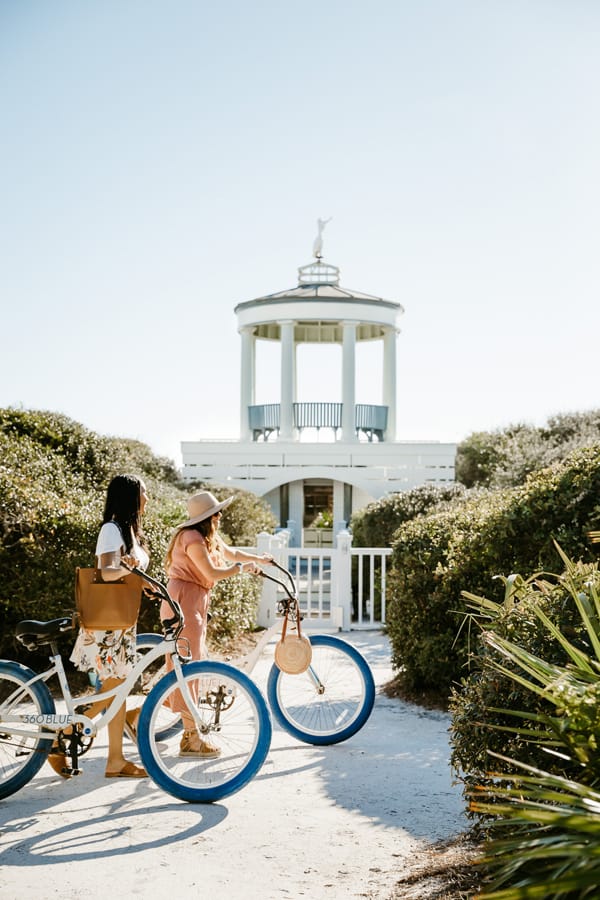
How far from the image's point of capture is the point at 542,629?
13.3 ft

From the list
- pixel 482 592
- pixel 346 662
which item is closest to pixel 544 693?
pixel 346 662

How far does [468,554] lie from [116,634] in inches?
134

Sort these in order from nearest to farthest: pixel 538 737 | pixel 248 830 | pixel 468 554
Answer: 1. pixel 538 737
2. pixel 248 830
3. pixel 468 554

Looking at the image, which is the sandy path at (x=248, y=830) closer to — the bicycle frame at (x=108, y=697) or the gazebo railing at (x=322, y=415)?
the bicycle frame at (x=108, y=697)

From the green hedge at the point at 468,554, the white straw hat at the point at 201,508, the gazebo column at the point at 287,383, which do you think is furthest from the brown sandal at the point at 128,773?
the gazebo column at the point at 287,383

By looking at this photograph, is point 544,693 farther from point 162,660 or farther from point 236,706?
point 162,660

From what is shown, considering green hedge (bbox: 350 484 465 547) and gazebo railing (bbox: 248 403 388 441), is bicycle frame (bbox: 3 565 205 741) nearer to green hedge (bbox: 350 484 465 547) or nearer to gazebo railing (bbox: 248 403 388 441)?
green hedge (bbox: 350 484 465 547)

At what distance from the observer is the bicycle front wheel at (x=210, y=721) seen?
5.07m

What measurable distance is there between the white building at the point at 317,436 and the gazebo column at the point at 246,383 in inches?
1.2

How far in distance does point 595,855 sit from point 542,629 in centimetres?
177

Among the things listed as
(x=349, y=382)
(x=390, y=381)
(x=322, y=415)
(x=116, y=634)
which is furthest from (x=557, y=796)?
(x=390, y=381)

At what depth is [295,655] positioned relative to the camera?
6141 millimetres

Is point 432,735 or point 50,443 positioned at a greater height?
point 50,443

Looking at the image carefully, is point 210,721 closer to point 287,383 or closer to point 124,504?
point 124,504
